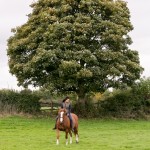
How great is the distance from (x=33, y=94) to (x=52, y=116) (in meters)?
3.22

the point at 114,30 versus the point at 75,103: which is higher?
the point at 114,30

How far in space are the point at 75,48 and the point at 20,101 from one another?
26.8ft

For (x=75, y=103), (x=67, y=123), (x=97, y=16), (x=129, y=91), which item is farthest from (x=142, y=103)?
(x=67, y=123)

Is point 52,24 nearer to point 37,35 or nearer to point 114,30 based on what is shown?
point 37,35

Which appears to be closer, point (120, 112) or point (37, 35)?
point (37, 35)

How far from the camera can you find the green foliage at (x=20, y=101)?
156ft

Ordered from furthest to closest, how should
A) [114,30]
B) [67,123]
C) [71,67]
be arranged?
[114,30]
[71,67]
[67,123]

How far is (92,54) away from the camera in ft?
148

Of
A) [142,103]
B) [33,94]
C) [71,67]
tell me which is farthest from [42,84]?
[142,103]

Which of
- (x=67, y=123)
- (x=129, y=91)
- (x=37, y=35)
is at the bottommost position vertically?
(x=67, y=123)

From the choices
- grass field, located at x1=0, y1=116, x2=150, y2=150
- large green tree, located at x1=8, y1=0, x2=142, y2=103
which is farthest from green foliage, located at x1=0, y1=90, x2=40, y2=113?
grass field, located at x1=0, y1=116, x2=150, y2=150

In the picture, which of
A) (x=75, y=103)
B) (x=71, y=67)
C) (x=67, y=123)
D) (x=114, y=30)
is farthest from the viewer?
(x=75, y=103)

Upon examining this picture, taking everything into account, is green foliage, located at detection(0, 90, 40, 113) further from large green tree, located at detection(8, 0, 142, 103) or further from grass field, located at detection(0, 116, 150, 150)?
grass field, located at detection(0, 116, 150, 150)

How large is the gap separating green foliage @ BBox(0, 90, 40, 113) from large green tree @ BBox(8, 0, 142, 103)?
1.63 meters
